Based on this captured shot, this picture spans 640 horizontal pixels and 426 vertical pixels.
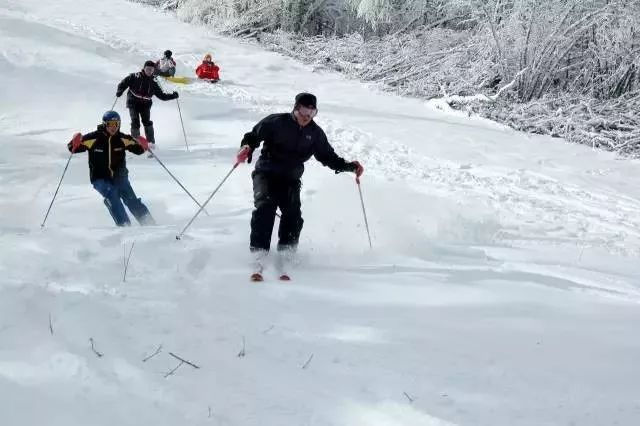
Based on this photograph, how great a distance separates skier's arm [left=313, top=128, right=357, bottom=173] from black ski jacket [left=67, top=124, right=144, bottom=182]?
233cm

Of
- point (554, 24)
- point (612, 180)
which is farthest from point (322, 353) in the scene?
point (554, 24)

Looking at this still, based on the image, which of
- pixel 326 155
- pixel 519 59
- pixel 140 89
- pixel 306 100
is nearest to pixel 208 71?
pixel 140 89

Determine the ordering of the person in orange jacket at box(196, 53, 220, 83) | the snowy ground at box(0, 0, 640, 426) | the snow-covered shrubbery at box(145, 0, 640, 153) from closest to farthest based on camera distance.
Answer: the snowy ground at box(0, 0, 640, 426) < the snow-covered shrubbery at box(145, 0, 640, 153) < the person in orange jacket at box(196, 53, 220, 83)

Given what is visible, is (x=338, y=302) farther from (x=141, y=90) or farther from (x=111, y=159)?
(x=141, y=90)

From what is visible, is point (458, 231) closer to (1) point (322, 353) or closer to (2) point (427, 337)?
(2) point (427, 337)

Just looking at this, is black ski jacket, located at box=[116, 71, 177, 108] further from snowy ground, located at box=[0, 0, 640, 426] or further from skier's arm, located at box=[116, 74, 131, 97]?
snowy ground, located at box=[0, 0, 640, 426]

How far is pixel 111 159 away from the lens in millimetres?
6004

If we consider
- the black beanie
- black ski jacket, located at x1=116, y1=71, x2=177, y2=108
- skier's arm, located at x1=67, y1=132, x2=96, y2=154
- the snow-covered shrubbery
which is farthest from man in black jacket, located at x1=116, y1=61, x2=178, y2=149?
the snow-covered shrubbery

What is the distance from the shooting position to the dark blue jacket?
460 cm

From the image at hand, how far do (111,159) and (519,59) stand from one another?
1196 centimetres

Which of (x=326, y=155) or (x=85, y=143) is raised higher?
(x=326, y=155)

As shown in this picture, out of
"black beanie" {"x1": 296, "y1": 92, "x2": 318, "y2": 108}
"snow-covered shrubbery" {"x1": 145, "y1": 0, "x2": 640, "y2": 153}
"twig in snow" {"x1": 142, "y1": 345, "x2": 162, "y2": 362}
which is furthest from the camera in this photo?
"snow-covered shrubbery" {"x1": 145, "y1": 0, "x2": 640, "y2": 153}

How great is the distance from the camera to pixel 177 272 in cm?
399

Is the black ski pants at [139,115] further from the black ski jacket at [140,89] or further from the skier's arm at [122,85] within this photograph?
the skier's arm at [122,85]
